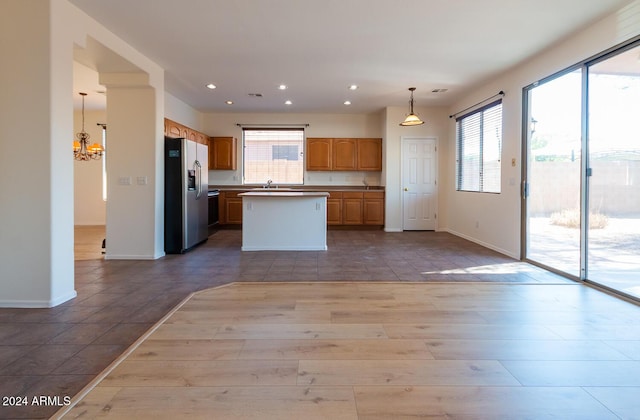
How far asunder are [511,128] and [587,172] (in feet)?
5.71

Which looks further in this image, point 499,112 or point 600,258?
point 499,112

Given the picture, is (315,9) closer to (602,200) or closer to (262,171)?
(602,200)

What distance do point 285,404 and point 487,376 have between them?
1.06 meters

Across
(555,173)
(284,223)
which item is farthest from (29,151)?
(555,173)

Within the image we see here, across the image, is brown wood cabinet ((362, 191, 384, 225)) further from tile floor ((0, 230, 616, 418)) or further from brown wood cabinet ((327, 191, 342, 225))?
tile floor ((0, 230, 616, 418))

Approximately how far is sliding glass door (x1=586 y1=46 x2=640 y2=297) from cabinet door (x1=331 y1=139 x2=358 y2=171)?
506 cm

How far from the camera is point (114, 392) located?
1.77 metres

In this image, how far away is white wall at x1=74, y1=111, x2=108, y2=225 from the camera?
860 centimetres

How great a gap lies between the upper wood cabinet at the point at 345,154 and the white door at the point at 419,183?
0.73m

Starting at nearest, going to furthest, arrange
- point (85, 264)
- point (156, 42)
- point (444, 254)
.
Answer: point (156, 42) → point (85, 264) → point (444, 254)

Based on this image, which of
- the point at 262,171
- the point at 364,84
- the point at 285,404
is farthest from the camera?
the point at 262,171

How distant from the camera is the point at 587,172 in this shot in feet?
12.3

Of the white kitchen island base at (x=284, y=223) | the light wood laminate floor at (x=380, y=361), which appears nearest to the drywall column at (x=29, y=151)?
the light wood laminate floor at (x=380, y=361)

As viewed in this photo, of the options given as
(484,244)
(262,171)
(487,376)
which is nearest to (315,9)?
(487,376)
